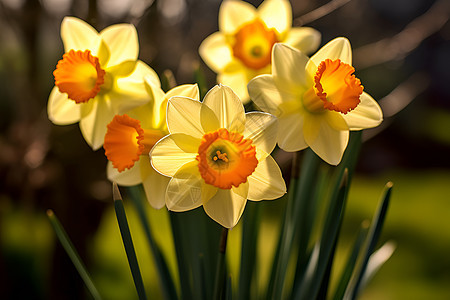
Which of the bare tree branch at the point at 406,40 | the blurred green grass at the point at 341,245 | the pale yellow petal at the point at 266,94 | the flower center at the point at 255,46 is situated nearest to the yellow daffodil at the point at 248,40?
the flower center at the point at 255,46

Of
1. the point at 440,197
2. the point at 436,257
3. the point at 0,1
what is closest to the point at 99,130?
the point at 0,1

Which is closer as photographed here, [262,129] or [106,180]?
[262,129]

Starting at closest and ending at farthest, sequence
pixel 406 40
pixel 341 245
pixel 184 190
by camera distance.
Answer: pixel 184 190, pixel 406 40, pixel 341 245

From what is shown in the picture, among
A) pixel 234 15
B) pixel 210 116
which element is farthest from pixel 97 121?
pixel 234 15

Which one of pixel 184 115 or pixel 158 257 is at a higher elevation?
pixel 184 115

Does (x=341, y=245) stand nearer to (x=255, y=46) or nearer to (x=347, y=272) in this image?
(x=347, y=272)

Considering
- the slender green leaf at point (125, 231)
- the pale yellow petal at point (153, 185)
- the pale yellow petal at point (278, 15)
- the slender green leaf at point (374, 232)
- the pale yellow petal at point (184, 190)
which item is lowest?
the slender green leaf at point (374, 232)

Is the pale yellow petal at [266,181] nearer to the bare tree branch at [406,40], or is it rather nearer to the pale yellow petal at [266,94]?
the pale yellow petal at [266,94]
